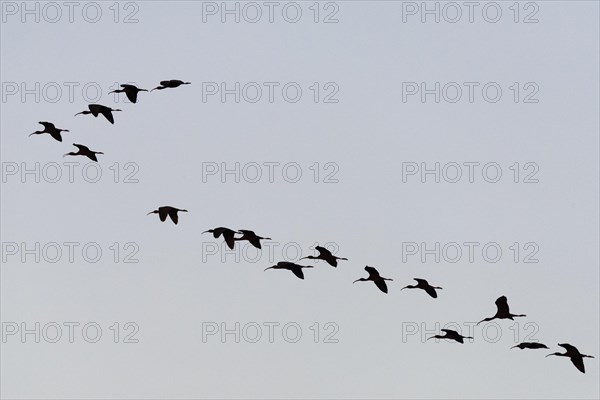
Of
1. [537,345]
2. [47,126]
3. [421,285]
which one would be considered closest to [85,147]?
[47,126]

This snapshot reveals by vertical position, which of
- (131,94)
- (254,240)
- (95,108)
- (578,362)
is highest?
(131,94)

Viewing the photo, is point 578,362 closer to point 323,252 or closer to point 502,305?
point 502,305

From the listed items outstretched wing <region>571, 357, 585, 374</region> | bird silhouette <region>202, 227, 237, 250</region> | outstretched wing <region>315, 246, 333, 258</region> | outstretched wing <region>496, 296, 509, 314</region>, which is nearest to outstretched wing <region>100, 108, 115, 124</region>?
bird silhouette <region>202, 227, 237, 250</region>

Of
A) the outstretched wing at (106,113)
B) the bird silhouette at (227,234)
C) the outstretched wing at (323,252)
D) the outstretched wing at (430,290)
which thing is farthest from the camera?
the outstretched wing at (430,290)

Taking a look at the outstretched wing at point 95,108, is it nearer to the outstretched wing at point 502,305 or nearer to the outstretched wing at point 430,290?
the outstretched wing at point 430,290

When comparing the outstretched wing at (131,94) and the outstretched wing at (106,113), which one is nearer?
the outstretched wing at (131,94)

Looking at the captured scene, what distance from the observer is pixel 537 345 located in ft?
137

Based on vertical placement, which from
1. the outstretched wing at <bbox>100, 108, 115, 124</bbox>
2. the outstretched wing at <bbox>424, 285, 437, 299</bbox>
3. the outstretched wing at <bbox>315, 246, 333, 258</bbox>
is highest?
the outstretched wing at <bbox>100, 108, 115, 124</bbox>

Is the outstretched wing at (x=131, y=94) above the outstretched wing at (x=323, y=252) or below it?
above

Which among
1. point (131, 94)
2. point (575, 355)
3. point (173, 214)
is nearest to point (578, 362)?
point (575, 355)

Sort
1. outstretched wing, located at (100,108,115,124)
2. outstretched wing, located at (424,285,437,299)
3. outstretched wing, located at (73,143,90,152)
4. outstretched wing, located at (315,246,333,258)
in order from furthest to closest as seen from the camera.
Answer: outstretched wing, located at (73,143,90,152), outstretched wing, located at (424,285,437,299), outstretched wing, located at (100,108,115,124), outstretched wing, located at (315,246,333,258)

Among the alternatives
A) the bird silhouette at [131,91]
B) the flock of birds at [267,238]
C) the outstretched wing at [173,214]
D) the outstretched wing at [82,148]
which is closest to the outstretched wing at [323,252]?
the flock of birds at [267,238]

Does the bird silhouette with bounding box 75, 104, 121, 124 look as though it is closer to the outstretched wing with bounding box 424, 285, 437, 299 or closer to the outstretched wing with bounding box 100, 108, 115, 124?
the outstretched wing with bounding box 100, 108, 115, 124

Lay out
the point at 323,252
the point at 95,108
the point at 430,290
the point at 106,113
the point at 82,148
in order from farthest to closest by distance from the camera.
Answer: the point at 82,148
the point at 430,290
the point at 95,108
the point at 106,113
the point at 323,252
